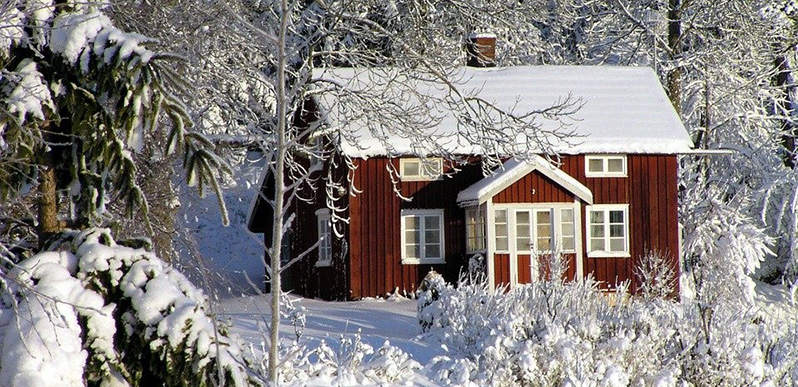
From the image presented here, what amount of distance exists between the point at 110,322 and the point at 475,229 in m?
17.2

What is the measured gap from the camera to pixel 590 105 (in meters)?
22.8

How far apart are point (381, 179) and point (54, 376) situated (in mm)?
17207

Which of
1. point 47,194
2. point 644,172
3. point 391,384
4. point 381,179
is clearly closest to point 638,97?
point 644,172

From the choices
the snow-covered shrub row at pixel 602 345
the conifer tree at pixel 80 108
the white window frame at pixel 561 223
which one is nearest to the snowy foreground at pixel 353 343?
the snow-covered shrub row at pixel 602 345

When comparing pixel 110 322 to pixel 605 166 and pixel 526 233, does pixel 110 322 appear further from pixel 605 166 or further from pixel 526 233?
pixel 605 166

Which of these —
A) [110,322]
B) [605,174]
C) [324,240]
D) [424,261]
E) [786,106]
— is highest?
[786,106]

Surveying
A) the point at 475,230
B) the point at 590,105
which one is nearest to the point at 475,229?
the point at 475,230

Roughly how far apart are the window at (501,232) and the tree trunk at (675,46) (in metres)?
7.40

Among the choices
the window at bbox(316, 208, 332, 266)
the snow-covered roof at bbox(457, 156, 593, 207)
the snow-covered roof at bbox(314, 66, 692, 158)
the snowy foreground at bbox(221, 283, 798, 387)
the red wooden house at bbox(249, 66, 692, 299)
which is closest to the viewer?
the snowy foreground at bbox(221, 283, 798, 387)

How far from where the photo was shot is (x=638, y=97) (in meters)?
23.4

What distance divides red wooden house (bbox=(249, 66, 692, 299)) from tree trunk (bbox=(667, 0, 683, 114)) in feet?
12.9

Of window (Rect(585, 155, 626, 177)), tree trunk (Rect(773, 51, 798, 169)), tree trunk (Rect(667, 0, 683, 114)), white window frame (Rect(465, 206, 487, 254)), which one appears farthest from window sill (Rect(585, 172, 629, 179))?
tree trunk (Rect(773, 51, 798, 169))

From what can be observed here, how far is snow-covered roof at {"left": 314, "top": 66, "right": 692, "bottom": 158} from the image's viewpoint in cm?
2119

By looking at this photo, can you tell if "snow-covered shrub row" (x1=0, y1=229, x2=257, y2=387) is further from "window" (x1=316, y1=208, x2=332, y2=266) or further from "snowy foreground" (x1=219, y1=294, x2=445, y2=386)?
"window" (x1=316, y1=208, x2=332, y2=266)
